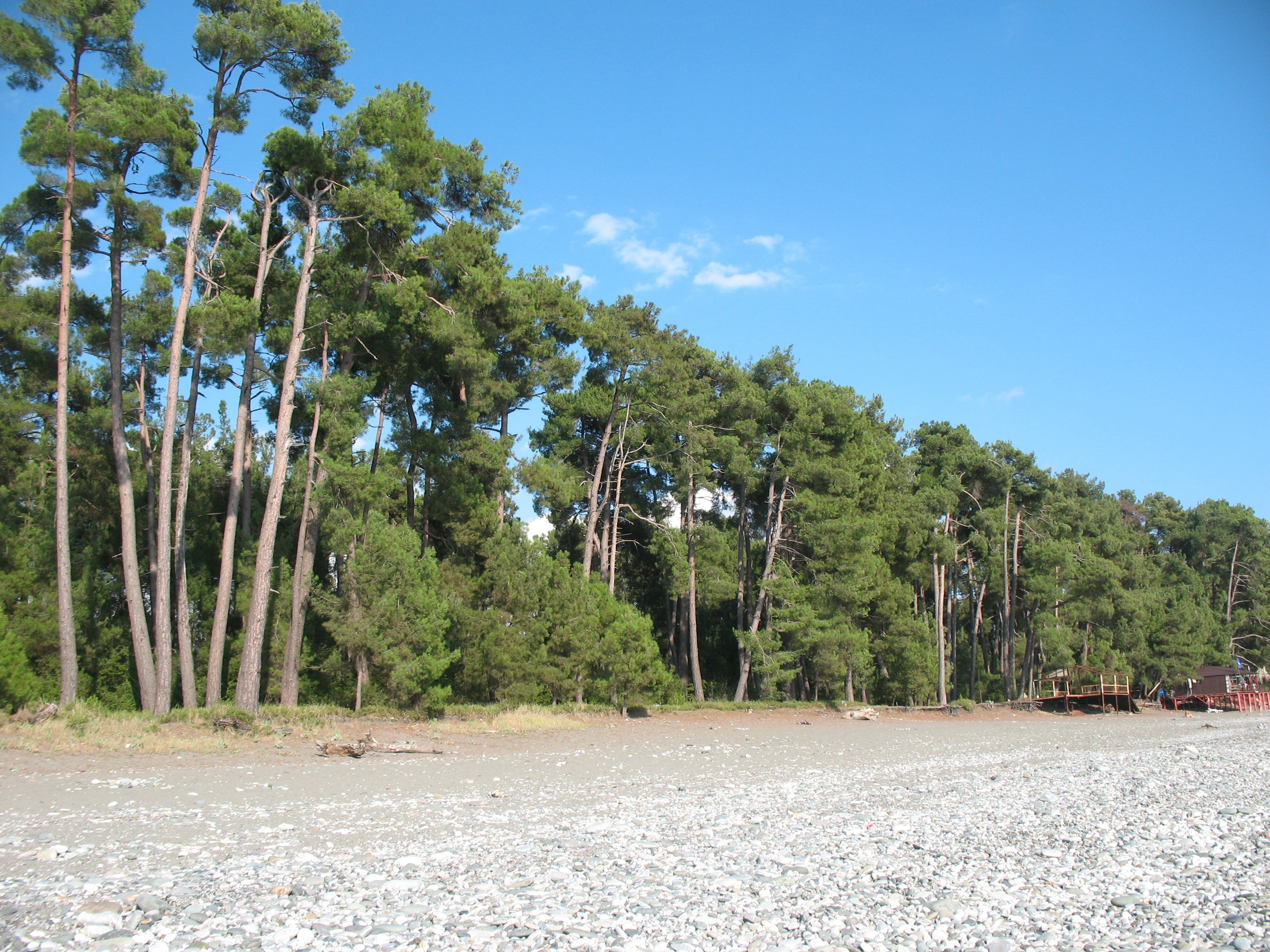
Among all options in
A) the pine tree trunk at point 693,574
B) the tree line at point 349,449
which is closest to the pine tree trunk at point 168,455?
the tree line at point 349,449

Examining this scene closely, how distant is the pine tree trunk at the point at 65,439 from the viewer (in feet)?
52.4

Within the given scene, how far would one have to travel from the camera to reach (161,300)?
68.3 feet

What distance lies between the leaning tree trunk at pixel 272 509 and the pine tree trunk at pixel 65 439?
3.12 meters

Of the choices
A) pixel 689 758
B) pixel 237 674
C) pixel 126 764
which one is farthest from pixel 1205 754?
pixel 237 674

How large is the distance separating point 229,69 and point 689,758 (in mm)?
17867

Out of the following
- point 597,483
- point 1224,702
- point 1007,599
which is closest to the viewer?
point 597,483

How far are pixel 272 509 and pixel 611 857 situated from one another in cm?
1468

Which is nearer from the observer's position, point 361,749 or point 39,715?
point 361,749

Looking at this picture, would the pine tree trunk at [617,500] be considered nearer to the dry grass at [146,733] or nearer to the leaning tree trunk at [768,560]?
the leaning tree trunk at [768,560]

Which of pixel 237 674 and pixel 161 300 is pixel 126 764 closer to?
pixel 237 674

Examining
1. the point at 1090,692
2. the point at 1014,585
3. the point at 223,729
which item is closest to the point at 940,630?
the point at 1090,692

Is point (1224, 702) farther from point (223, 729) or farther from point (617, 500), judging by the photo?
point (223, 729)

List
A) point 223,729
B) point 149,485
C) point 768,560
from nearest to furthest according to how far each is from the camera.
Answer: point 223,729 → point 149,485 → point 768,560

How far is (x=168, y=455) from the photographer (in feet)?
57.7
